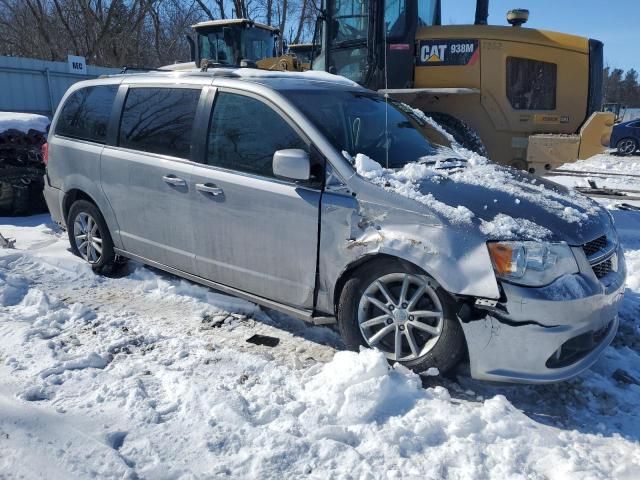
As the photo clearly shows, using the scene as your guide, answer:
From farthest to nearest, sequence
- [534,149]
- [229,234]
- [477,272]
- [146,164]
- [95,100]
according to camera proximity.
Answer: [534,149], [95,100], [146,164], [229,234], [477,272]

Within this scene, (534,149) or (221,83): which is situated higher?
(221,83)

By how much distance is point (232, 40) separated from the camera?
39.4ft

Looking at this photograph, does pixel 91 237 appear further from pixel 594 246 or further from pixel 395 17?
pixel 395 17

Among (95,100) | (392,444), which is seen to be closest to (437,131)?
(392,444)

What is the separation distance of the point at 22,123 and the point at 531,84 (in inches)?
292

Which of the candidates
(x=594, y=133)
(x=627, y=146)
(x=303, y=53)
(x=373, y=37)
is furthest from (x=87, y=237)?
(x=627, y=146)

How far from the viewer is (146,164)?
4.32 m

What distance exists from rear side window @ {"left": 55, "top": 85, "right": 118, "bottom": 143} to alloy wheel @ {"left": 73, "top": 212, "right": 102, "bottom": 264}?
2.54 feet

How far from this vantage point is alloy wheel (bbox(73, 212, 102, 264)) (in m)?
5.06

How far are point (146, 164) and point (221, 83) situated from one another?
926 mm

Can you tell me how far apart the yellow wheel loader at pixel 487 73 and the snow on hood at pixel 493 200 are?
162 inches

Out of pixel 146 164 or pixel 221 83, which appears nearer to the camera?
pixel 221 83

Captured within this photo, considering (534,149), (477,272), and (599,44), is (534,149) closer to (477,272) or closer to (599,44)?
(599,44)

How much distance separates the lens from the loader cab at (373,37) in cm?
791
